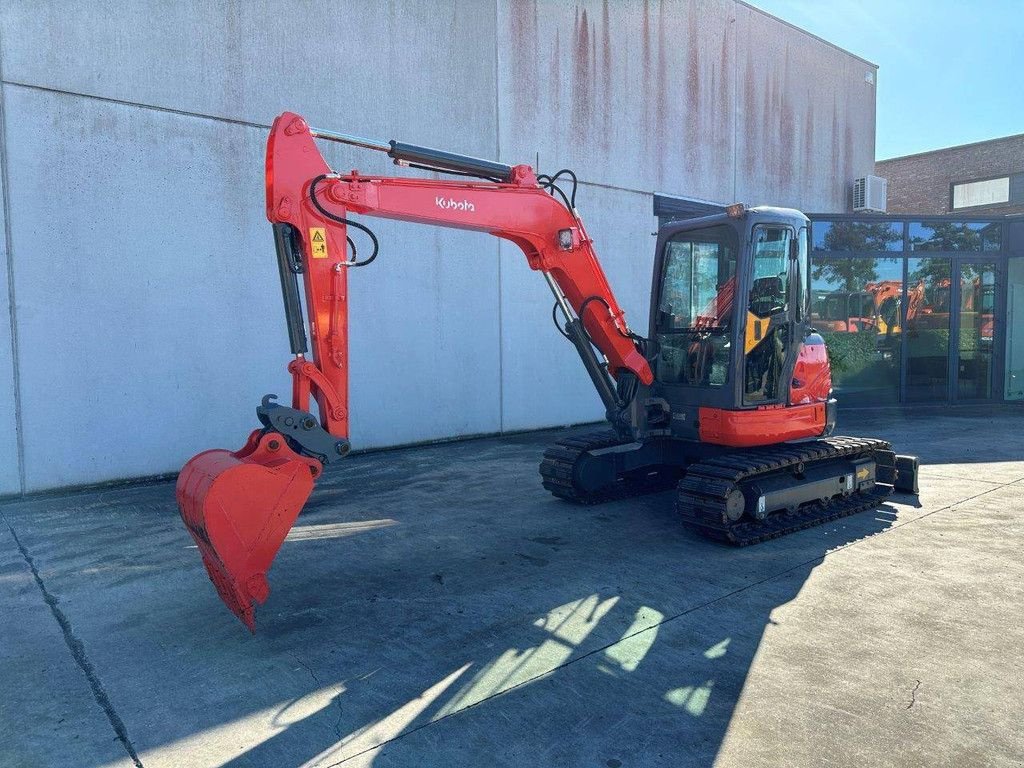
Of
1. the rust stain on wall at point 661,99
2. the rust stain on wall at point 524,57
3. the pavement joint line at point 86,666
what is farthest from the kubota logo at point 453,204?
the rust stain on wall at point 661,99

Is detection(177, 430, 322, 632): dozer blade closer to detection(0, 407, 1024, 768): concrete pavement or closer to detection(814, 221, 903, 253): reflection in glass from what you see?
detection(0, 407, 1024, 768): concrete pavement

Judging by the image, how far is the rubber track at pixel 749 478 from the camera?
18.6ft

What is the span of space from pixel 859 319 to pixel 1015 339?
3.55 m

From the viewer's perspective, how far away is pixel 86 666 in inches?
151

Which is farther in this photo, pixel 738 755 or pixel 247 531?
pixel 247 531

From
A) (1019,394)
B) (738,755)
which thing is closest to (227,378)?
(738,755)

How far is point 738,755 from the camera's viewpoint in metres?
3.01

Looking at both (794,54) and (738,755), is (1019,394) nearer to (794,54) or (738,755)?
(794,54)

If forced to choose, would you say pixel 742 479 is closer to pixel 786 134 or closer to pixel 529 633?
pixel 529 633

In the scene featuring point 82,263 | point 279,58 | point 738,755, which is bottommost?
point 738,755

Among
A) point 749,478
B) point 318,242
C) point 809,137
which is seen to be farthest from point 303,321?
point 809,137

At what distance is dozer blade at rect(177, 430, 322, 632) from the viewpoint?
401 centimetres

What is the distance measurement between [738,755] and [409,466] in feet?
21.6

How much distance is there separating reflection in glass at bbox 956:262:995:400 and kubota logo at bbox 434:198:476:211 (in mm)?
12898
